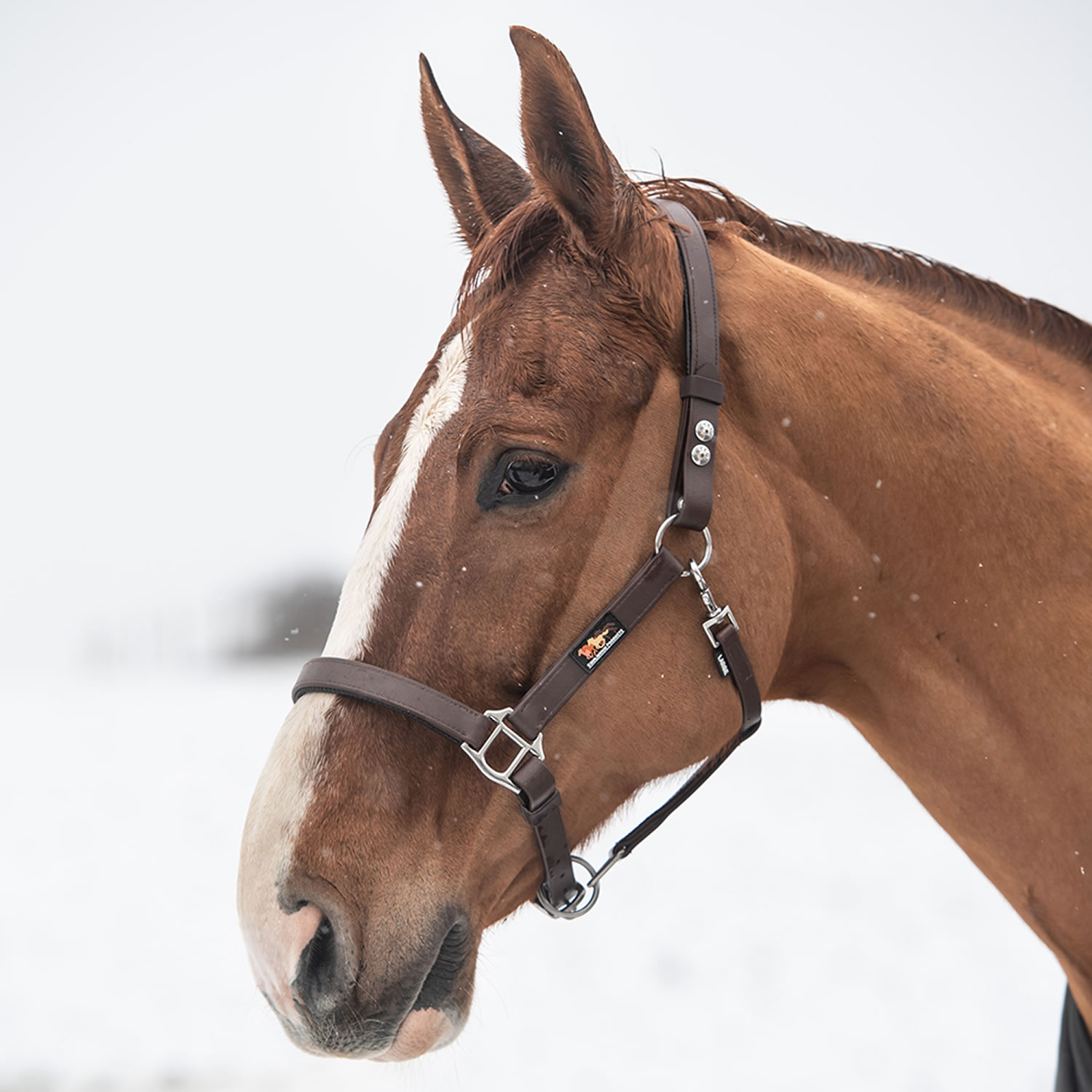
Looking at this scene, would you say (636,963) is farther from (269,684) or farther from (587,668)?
(269,684)

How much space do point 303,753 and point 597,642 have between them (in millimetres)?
507

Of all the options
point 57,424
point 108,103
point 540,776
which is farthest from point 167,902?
point 108,103

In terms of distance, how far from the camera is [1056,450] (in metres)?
1.52

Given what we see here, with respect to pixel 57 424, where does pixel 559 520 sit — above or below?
above

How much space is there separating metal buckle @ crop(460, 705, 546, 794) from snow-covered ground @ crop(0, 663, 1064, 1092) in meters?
0.77

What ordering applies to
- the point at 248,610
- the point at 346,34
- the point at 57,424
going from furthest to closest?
the point at 346,34
the point at 57,424
the point at 248,610

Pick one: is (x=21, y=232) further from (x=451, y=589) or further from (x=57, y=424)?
(x=451, y=589)

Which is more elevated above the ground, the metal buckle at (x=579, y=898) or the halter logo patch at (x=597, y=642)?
the halter logo patch at (x=597, y=642)

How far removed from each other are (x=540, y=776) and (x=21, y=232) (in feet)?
77.5

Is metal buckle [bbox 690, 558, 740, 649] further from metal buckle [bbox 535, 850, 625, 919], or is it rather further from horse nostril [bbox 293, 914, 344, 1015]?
horse nostril [bbox 293, 914, 344, 1015]

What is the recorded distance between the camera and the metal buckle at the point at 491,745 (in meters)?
1.26

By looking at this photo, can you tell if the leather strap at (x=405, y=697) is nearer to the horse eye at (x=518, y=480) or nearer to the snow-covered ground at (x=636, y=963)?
the horse eye at (x=518, y=480)

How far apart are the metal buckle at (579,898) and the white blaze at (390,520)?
568 mm

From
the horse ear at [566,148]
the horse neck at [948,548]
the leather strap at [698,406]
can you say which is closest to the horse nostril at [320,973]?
the leather strap at [698,406]
